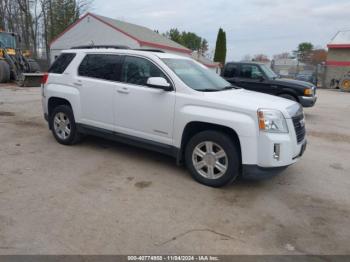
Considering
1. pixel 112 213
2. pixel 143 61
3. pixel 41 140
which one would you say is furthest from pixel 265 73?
pixel 112 213

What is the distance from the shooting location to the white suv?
4.37 m

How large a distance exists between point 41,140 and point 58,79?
1378 millimetres

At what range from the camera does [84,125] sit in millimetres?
6094

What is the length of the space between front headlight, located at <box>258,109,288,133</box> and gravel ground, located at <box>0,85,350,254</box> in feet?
3.15

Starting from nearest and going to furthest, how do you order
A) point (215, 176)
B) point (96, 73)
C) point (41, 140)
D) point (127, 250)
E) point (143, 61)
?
1. point (127, 250)
2. point (215, 176)
3. point (143, 61)
4. point (96, 73)
5. point (41, 140)

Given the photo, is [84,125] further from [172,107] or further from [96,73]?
[172,107]

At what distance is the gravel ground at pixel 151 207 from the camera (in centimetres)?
329

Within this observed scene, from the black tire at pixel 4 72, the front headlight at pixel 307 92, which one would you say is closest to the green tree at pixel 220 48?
the black tire at pixel 4 72

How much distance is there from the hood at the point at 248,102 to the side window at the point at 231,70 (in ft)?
23.0

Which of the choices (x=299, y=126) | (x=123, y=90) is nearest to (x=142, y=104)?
(x=123, y=90)

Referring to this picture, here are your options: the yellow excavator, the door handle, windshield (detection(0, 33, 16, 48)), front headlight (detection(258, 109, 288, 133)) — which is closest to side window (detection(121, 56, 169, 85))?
the door handle

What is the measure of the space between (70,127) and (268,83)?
7133 millimetres

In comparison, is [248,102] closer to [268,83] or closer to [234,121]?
[234,121]

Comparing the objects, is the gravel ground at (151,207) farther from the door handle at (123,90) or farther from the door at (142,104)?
the door handle at (123,90)
